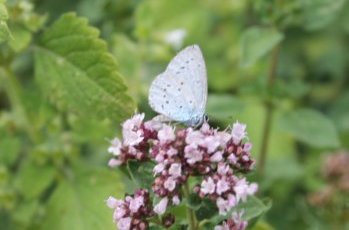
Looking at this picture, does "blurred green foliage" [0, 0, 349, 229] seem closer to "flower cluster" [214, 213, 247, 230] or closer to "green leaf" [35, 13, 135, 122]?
"green leaf" [35, 13, 135, 122]

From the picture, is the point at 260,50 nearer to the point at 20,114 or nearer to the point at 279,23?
the point at 279,23

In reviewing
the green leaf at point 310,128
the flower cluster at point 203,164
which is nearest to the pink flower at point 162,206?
the flower cluster at point 203,164

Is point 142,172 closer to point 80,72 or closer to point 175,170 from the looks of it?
point 175,170

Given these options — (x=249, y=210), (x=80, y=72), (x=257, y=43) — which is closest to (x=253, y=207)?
(x=249, y=210)

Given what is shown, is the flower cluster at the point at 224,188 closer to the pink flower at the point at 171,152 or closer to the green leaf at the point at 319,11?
the pink flower at the point at 171,152

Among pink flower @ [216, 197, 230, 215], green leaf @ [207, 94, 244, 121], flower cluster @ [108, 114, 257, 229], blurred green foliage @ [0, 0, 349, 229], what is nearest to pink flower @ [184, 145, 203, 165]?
flower cluster @ [108, 114, 257, 229]

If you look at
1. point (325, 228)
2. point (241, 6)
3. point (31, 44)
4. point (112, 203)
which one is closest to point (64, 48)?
point (31, 44)
